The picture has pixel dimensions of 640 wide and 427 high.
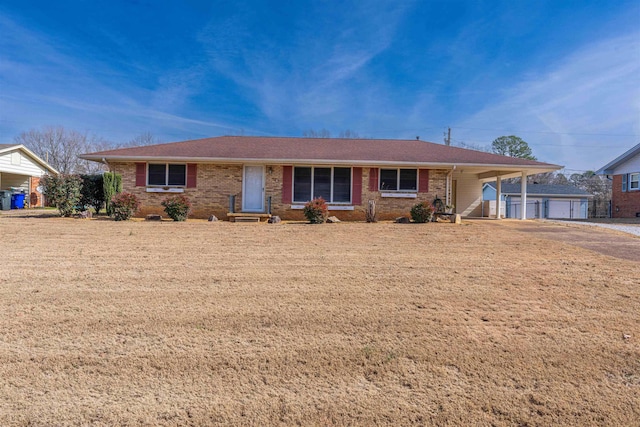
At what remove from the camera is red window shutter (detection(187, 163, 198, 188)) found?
15133 mm

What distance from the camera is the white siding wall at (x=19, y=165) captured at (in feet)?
76.9

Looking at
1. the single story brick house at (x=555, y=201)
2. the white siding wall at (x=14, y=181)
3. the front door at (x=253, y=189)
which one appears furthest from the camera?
the single story brick house at (x=555, y=201)

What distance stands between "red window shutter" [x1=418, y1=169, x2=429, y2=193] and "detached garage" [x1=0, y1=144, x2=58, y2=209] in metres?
24.3

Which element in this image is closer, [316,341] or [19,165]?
[316,341]

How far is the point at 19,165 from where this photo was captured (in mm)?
24953

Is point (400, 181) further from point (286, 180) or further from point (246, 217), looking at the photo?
point (246, 217)

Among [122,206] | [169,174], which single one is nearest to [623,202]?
[169,174]

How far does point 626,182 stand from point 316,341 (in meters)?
27.0

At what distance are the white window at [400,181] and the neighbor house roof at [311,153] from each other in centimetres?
61

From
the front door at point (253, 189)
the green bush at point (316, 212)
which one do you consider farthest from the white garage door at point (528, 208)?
the front door at point (253, 189)

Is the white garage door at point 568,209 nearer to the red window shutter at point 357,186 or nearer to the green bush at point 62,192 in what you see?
the red window shutter at point 357,186

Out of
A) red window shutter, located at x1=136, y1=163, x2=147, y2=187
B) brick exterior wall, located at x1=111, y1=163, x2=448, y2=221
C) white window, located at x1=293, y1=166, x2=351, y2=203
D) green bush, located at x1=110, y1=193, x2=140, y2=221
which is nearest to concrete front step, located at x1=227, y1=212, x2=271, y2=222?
brick exterior wall, located at x1=111, y1=163, x2=448, y2=221

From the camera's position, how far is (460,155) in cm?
1600

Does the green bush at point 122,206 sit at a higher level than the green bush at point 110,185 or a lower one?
lower
